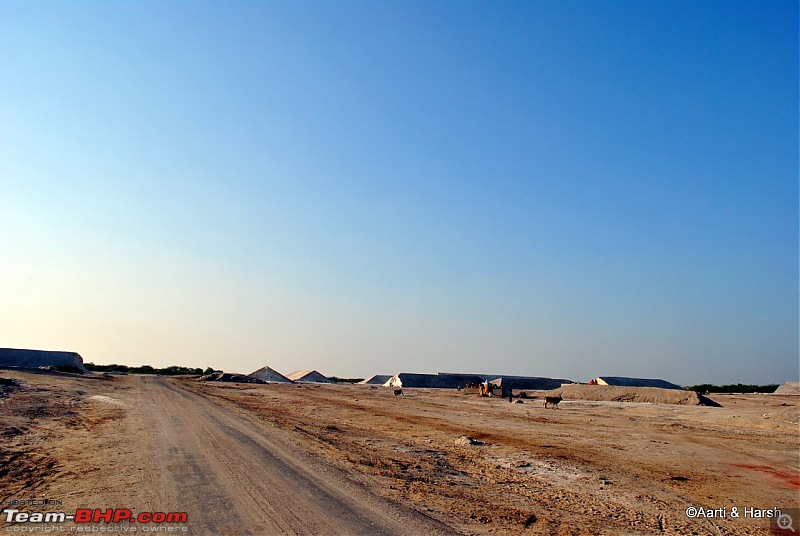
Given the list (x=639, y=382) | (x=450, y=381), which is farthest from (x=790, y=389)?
(x=450, y=381)

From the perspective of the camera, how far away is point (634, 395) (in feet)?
165

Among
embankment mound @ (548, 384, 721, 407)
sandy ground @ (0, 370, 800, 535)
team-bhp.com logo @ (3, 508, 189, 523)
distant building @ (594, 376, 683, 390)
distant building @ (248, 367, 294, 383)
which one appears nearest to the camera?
team-bhp.com logo @ (3, 508, 189, 523)

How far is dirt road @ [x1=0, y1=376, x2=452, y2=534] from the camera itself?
330 inches

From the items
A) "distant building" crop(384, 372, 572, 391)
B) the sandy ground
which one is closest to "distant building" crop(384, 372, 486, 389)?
"distant building" crop(384, 372, 572, 391)

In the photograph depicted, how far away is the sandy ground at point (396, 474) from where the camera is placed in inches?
357

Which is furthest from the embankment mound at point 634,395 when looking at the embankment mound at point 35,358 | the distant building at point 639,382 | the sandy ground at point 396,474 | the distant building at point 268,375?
the embankment mound at point 35,358

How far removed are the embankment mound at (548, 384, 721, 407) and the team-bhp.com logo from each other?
1780 inches

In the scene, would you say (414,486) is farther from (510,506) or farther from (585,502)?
(585,502)

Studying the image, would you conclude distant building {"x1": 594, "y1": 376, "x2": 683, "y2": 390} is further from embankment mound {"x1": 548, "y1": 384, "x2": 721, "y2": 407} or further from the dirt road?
the dirt road

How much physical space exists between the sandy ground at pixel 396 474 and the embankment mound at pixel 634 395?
22003 mm

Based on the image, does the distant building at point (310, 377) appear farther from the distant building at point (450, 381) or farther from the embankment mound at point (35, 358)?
the embankment mound at point (35, 358)

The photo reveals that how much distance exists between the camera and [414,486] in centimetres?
1138

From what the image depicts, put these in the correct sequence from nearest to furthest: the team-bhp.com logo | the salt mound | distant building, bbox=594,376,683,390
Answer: the team-bhp.com logo → the salt mound → distant building, bbox=594,376,683,390

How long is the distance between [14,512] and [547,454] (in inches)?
547
